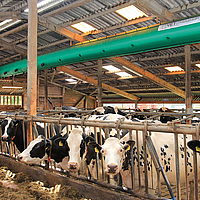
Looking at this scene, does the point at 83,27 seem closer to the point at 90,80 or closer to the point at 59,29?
the point at 59,29

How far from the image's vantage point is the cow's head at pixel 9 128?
4828 mm

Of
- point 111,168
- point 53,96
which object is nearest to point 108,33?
point 111,168

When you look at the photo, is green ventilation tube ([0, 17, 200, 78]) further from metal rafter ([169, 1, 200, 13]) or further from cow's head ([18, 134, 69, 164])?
cow's head ([18, 134, 69, 164])

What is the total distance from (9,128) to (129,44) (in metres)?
3.63

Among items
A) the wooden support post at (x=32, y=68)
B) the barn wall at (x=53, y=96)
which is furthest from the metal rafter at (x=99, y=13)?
the barn wall at (x=53, y=96)

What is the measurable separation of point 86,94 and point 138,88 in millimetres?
6686

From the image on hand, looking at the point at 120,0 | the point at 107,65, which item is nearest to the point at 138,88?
the point at 107,65

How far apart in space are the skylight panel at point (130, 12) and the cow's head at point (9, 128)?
448 cm

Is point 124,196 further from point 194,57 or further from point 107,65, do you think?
point 107,65

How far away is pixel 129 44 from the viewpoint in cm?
605

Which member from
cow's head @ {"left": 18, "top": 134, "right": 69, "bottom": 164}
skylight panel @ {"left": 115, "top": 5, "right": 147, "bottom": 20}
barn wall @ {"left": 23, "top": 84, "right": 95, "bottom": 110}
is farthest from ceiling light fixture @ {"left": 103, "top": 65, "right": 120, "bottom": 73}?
cow's head @ {"left": 18, "top": 134, "right": 69, "bottom": 164}

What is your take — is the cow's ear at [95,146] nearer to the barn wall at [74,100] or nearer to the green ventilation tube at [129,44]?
the green ventilation tube at [129,44]

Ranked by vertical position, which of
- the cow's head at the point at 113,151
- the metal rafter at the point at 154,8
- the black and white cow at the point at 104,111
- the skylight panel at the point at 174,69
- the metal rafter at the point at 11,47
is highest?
the metal rafter at the point at 11,47

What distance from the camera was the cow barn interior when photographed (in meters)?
3.04
